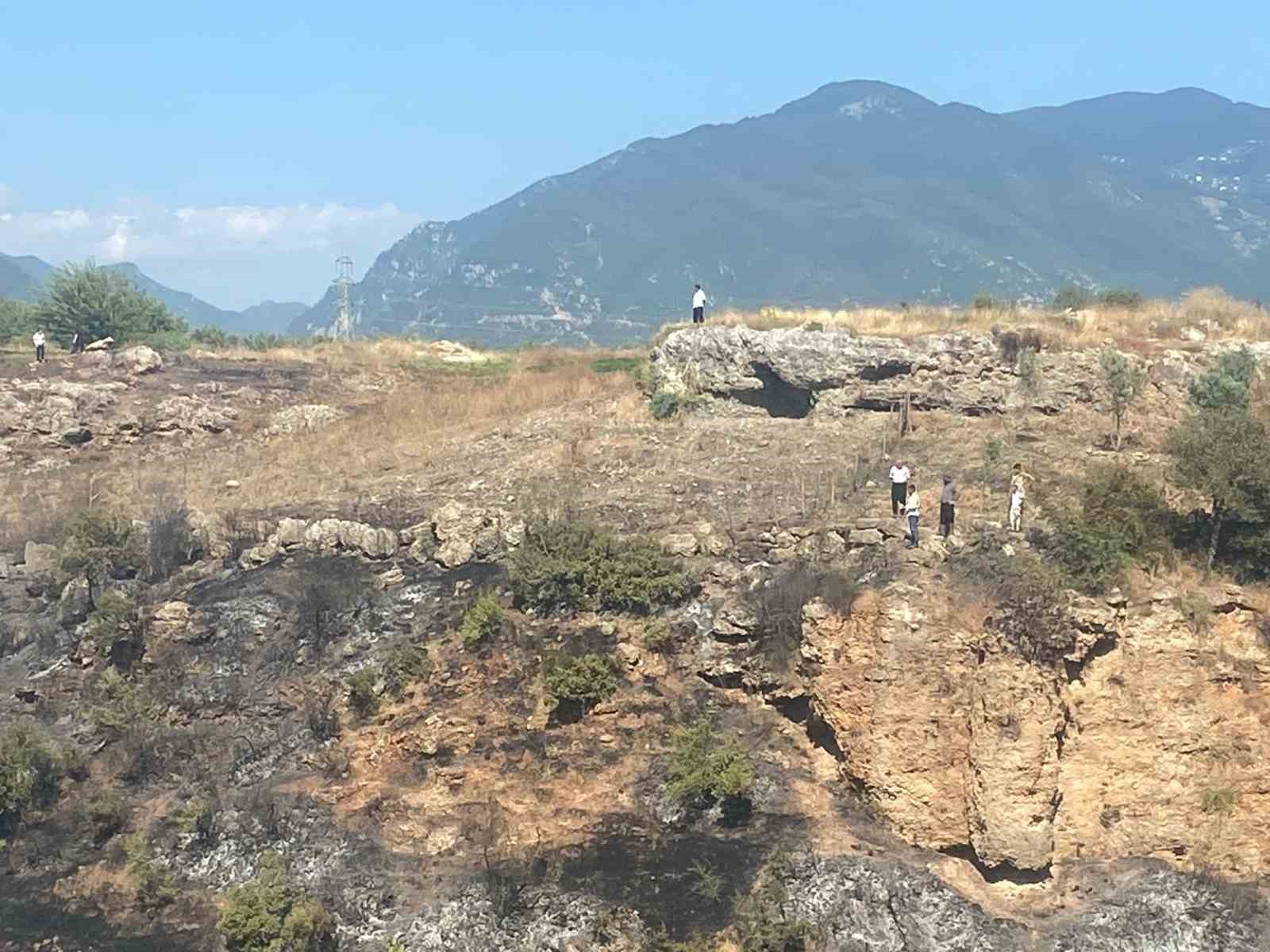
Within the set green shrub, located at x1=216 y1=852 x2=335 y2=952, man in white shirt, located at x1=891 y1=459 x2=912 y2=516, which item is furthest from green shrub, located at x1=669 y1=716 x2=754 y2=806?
man in white shirt, located at x1=891 y1=459 x2=912 y2=516

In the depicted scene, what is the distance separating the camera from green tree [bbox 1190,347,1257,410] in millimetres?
19453

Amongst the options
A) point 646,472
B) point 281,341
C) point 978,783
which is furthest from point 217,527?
point 281,341

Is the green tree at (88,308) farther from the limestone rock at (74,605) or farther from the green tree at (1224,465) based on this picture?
the green tree at (1224,465)

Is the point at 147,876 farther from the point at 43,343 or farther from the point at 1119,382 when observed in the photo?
the point at 43,343

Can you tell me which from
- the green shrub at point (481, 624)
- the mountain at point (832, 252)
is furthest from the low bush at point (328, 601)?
the mountain at point (832, 252)

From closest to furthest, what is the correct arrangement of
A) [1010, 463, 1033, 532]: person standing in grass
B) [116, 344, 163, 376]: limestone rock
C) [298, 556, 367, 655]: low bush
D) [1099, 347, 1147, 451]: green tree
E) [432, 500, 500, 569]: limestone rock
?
[1010, 463, 1033, 532]: person standing in grass < [298, 556, 367, 655]: low bush < [432, 500, 500, 569]: limestone rock < [1099, 347, 1147, 451]: green tree < [116, 344, 163, 376]: limestone rock

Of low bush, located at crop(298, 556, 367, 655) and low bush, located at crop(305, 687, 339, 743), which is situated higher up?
low bush, located at crop(298, 556, 367, 655)

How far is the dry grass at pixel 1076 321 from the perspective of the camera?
23672 millimetres

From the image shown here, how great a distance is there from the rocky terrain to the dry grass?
4438 millimetres

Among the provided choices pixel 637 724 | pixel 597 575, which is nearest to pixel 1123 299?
pixel 597 575

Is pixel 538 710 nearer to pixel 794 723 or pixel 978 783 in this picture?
pixel 794 723

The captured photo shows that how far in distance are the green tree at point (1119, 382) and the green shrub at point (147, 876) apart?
1642 centimetres

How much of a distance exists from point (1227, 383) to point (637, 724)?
1317 centimetres

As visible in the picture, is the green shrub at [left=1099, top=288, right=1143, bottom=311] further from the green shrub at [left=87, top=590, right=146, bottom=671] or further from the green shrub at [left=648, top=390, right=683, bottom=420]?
the green shrub at [left=87, top=590, right=146, bottom=671]
